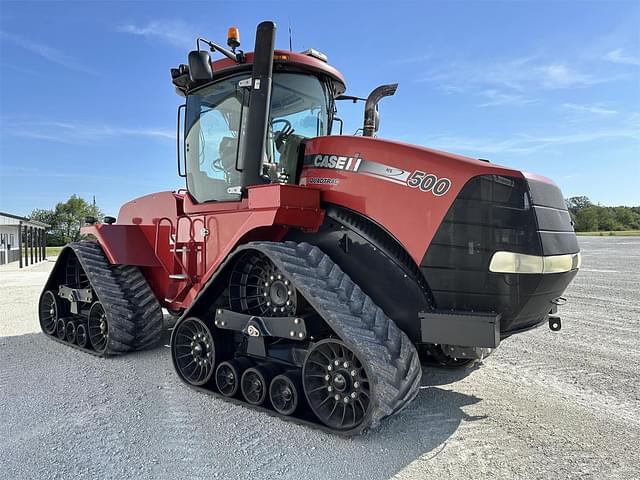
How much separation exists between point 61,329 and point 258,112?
438cm

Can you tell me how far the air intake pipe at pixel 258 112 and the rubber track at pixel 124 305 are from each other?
2.35 m

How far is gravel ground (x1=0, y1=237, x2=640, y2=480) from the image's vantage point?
3.01 meters

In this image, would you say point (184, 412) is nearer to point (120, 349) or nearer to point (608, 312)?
point (120, 349)

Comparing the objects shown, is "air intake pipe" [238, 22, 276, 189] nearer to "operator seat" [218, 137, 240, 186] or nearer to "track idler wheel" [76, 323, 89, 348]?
"operator seat" [218, 137, 240, 186]

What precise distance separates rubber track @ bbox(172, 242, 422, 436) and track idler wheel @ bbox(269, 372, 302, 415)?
65 millimetres

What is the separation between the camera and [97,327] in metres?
5.84

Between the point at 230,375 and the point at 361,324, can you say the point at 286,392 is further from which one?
the point at 361,324

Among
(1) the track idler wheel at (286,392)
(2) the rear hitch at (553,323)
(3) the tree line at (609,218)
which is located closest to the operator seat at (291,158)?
(1) the track idler wheel at (286,392)

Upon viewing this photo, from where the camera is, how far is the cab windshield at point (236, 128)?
4441mm

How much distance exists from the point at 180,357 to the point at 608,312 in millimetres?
7453

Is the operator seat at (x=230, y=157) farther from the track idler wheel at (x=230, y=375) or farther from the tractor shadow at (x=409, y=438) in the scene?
the tractor shadow at (x=409, y=438)

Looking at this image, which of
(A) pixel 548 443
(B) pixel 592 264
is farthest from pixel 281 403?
(B) pixel 592 264

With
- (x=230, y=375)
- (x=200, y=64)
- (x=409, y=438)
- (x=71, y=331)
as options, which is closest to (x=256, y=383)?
(x=230, y=375)

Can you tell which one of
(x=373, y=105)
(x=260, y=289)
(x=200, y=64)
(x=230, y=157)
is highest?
(x=200, y=64)
